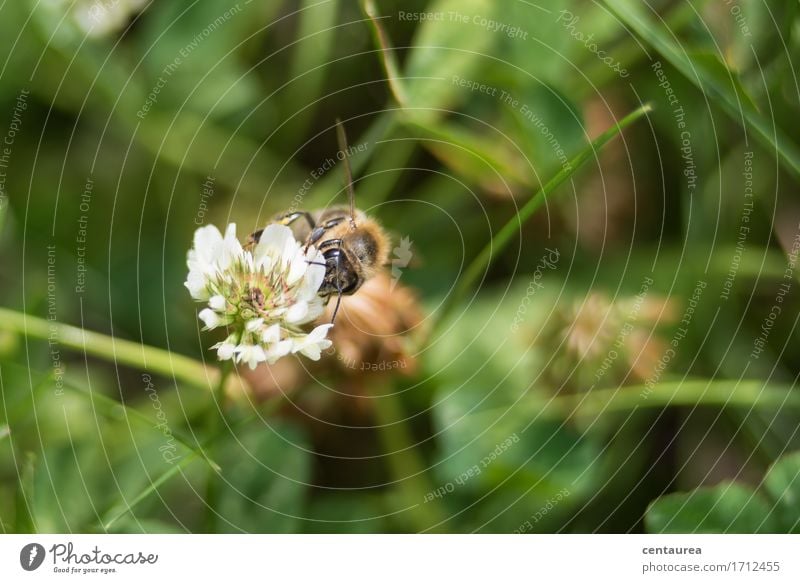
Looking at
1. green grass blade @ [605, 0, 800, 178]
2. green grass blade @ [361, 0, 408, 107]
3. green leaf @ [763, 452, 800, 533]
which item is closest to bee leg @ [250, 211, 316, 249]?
green grass blade @ [361, 0, 408, 107]

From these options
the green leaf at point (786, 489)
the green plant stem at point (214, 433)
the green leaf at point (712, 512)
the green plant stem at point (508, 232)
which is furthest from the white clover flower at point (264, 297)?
the green leaf at point (786, 489)

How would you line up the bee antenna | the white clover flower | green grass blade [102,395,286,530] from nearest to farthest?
1. the white clover flower
2. green grass blade [102,395,286,530]
3. the bee antenna

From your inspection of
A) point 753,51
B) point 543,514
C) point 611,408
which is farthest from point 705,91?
point 543,514

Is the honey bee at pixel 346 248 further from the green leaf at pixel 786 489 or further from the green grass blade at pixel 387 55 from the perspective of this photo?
the green leaf at pixel 786 489

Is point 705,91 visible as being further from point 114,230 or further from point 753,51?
point 114,230

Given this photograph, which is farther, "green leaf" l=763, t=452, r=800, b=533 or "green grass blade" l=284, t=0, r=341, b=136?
"green grass blade" l=284, t=0, r=341, b=136

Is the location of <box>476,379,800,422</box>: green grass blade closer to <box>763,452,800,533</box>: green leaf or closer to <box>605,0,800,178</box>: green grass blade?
<box>763,452,800,533</box>: green leaf

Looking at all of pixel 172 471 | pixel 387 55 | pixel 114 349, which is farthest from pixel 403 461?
pixel 387 55
